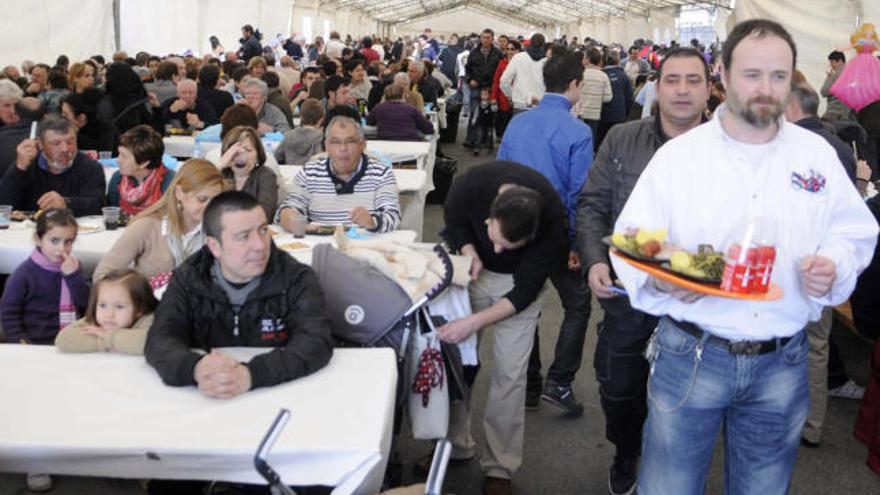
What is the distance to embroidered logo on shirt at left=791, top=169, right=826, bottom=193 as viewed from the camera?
76.1 inches

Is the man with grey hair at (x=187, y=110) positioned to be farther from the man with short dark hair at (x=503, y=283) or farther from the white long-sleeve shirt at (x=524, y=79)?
the man with short dark hair at (x=503, y=283)

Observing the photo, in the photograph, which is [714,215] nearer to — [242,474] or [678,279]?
[678,279]

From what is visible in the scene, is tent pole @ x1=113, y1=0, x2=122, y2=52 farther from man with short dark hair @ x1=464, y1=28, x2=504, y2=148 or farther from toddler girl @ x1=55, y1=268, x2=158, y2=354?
toddler girl @ x1=55, y1=268, x2=158, y2=354

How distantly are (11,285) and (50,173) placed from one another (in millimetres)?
1531

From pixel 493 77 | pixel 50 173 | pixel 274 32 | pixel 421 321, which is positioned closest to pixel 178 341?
pixel 421 321

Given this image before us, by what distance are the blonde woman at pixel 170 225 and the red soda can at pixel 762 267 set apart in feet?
7.24

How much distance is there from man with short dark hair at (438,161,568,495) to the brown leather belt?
91cm

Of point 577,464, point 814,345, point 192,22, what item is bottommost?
point 577,464

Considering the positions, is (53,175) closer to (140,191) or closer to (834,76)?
(140,191)

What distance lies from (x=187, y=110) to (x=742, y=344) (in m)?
6.44

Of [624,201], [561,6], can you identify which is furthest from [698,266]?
A: [561,6]

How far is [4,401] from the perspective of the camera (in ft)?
6.93

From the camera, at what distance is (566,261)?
125 inches

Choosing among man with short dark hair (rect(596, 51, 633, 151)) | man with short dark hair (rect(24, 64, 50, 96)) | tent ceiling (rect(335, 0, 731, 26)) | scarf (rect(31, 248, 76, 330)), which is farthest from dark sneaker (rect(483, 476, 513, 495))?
tent ceiling (rect(335, 0, 731, 26))
